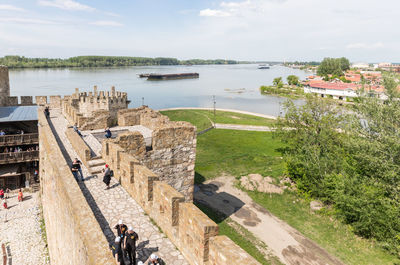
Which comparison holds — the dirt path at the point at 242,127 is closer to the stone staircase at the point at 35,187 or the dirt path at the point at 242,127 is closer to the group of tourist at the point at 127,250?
the stone staircase at the point at 35,187

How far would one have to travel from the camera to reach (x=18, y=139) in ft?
67.9

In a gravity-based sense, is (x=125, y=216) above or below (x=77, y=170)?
below

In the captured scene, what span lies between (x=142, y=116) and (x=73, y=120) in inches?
204

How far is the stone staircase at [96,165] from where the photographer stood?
10297mm

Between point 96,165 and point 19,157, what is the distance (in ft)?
43.7

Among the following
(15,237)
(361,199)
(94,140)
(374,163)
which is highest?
(94,140)

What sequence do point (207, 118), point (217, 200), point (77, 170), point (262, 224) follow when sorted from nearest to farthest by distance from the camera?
point (77, 170)
point (262, 224)
point (217, 200)
point (207, 118)

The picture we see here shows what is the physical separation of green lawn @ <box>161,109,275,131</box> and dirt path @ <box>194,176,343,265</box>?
55.4ft

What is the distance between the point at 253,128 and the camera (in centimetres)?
3572

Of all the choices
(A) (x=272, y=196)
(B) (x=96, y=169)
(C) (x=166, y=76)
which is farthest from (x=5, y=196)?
Answer: (C) (x=166, y=76)

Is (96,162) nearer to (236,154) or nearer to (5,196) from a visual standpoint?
(5,196)

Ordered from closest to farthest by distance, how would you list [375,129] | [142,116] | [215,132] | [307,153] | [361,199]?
[361,199], [375,129], [142,116], [307,153], [215,132]

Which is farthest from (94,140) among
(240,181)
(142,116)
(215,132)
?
(215,132)

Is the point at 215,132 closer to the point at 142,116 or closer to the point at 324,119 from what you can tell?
the point at 324,119
